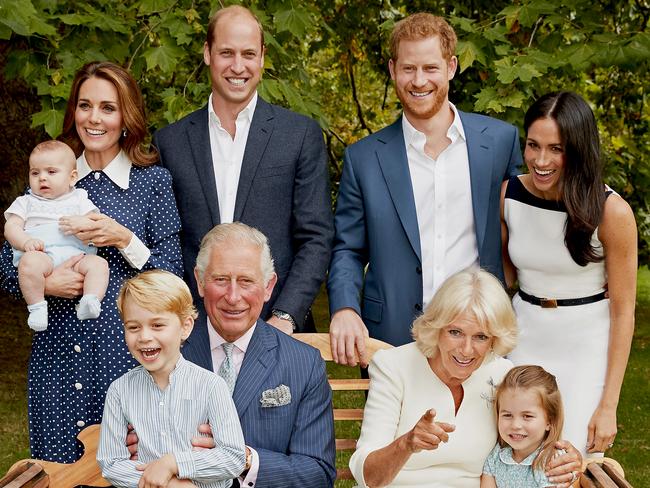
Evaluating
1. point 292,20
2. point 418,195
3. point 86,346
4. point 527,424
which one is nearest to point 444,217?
point 418,195

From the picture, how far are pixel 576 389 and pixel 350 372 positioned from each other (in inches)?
215

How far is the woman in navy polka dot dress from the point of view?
3.55 metres

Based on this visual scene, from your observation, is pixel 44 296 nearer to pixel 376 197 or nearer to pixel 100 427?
pixel 100 427

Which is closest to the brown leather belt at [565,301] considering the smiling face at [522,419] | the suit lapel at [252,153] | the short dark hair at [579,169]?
the short dark hair at [579,169]

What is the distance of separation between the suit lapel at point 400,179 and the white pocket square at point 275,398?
0.92 m

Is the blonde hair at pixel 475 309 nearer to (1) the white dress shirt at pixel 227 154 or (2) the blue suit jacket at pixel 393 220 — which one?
(2) the blue suit jacket at pixel 393 220

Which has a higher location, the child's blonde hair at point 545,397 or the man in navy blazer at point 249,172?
the man in navy blazer at point 249,172

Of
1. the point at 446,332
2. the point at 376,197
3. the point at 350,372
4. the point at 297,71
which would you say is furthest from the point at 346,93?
the point at 446,332

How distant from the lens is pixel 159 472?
289 cm

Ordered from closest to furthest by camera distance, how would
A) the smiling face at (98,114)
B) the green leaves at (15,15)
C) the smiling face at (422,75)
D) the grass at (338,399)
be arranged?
the smiling face at (98,114), the smiling face at (422,75), the green leaves at (15,15), the grass at (338,399)

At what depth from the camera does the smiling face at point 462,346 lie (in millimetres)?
3230

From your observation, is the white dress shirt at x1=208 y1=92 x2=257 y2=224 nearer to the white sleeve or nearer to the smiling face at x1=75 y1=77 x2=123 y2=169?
the smiling face at x1=75 y1=77 x2=123 y2=169

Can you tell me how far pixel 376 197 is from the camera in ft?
12.7

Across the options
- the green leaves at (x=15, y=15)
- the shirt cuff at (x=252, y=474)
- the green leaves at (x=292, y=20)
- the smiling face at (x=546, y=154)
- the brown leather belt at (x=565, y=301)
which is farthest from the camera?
the green leaves at (x=292, y=20)
